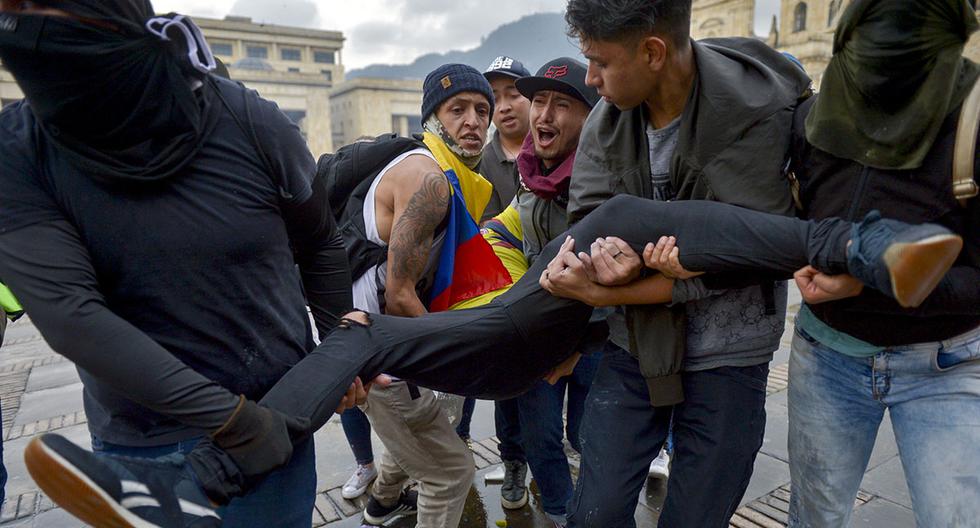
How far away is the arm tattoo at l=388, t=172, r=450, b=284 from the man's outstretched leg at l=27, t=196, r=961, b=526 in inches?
14.7

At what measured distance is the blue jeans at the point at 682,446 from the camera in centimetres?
188

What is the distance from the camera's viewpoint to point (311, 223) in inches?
68.0

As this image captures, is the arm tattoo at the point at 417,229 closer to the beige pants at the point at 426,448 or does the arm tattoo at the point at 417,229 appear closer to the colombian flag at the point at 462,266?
the colombian flag at the point at 462,266

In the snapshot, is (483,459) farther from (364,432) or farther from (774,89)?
(774,89)

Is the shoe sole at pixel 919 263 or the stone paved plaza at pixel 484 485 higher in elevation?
the shoe sole at pixel 919 263

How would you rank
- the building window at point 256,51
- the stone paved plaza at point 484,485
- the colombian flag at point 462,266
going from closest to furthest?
the colombian flag at point 462,266 → the stone paved plaza at point 484,485 → the building window at point 256,51

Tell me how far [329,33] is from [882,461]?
6492cm

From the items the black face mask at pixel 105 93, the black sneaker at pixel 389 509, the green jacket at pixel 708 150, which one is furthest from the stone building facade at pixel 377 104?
the black face mask at pixel 105 93

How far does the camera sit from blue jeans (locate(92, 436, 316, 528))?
1526mm

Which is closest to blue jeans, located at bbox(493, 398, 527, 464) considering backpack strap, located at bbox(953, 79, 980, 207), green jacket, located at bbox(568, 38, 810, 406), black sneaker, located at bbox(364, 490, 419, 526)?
black sneaker, located at bbox(364, 490, 419, 526)

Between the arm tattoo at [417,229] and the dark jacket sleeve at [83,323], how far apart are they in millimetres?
1088

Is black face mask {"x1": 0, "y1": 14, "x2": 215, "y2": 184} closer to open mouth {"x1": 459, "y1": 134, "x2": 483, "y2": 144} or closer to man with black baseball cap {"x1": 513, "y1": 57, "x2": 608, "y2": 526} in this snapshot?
man with black baseball cap {"x1": 513, "y1": 57, "x2": 608, "y2": 526}

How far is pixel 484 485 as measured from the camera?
333 centimetres

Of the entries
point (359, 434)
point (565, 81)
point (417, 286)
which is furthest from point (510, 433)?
point (565, 81)
